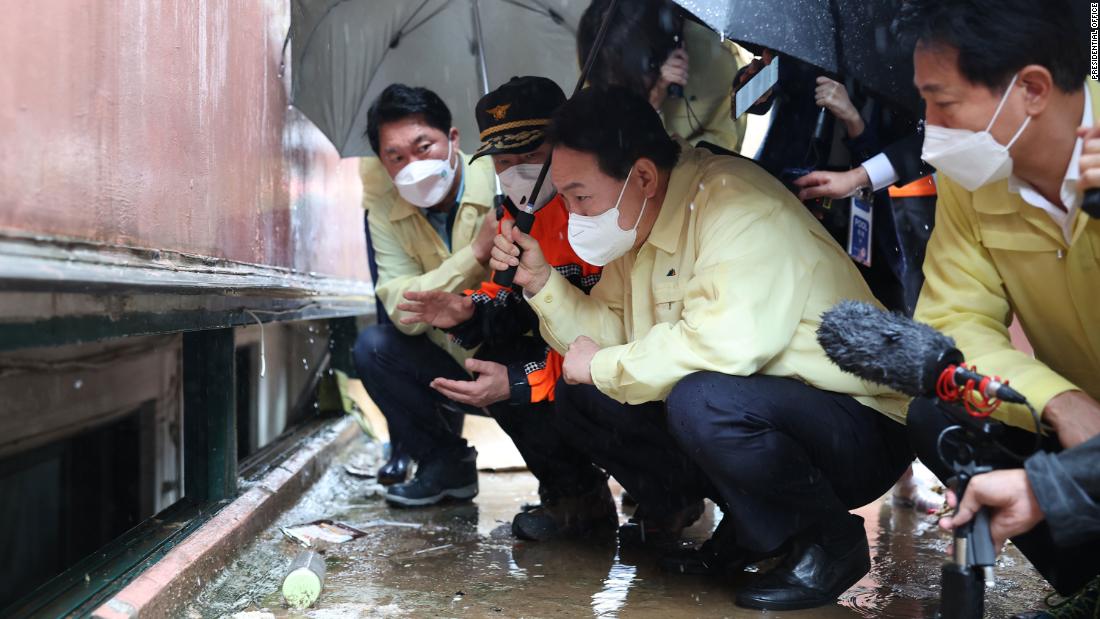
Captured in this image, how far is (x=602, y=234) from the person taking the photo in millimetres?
2605

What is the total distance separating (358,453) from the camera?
475 cm

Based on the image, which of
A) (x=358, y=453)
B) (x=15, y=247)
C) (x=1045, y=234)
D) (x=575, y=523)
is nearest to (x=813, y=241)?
(x=1045, y=234)

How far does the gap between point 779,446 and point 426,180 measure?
5.62ft

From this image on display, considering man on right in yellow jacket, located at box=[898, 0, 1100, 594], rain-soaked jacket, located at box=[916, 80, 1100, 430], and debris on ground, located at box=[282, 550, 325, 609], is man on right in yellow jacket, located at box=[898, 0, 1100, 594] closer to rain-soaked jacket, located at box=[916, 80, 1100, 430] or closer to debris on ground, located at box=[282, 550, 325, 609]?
rain-soaked jacket, located at box=[916, 80, 1100, 430]

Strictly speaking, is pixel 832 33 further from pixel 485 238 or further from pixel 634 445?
pixel 485 238

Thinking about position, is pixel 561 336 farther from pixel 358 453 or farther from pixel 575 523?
pixel 358 453

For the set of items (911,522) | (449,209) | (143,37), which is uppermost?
(143,37)

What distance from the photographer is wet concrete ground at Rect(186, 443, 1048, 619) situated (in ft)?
7.88

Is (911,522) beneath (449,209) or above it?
beneath

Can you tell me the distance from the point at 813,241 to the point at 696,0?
691 mm

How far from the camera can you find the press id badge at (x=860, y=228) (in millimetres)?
2793

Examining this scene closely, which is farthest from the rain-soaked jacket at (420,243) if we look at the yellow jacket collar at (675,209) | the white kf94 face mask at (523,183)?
the yellow jacket collar at (675,209)

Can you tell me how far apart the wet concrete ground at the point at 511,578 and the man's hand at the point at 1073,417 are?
76 cm

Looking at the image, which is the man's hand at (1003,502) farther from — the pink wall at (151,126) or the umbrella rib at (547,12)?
the umbrella rib at (547,12)
